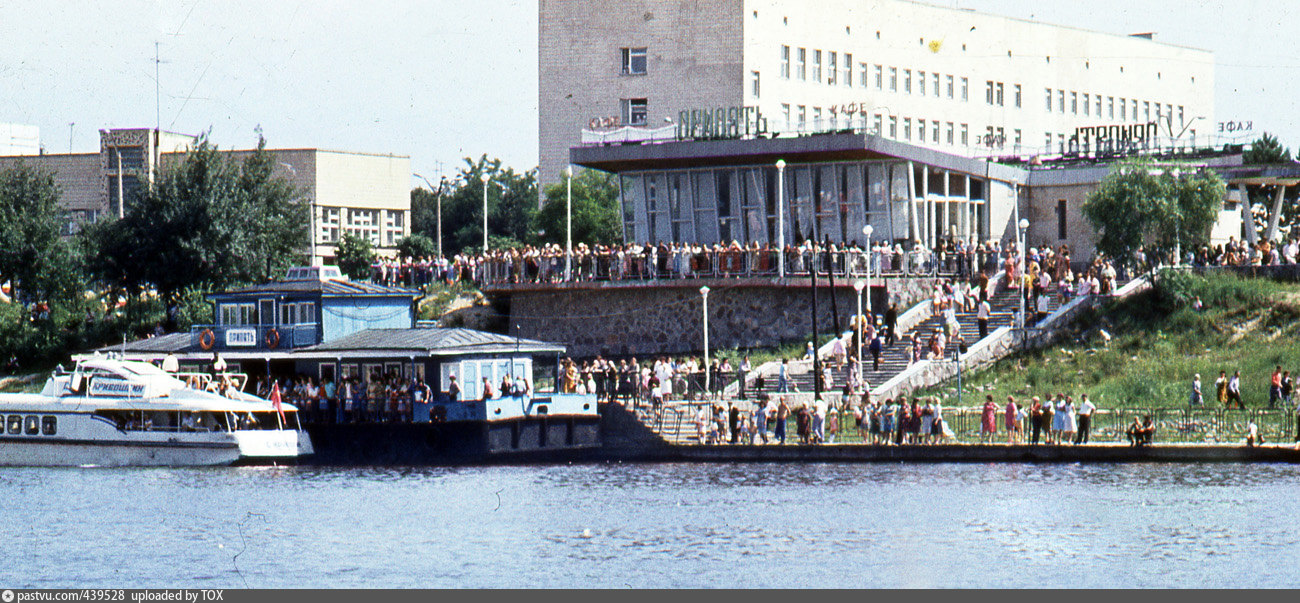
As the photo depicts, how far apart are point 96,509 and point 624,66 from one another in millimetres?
45465

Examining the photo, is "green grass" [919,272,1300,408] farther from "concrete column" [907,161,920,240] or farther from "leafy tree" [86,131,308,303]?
"leafy tree" [86,131,308,303]

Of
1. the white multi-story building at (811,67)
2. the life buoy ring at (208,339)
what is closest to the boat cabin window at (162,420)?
the life buoy ring at (208,339)

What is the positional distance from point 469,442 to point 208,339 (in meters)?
9.63

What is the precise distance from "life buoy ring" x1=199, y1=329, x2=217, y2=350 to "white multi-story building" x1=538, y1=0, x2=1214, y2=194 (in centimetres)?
2614

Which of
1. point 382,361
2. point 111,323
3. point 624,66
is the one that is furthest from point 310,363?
point 624,66

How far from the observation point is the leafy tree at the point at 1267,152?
97062 millimetres

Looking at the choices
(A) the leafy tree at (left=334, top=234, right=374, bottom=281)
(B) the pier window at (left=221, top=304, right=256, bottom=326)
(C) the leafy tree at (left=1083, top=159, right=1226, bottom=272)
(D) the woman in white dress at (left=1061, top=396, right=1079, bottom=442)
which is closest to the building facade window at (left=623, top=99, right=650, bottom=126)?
(A) the leafy tree at (left=334, top=234, right=374, bottom=281)

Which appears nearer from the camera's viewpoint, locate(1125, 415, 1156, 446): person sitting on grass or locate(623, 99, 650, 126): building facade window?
locate(1125, 415, 1156, 446): person sitting on grass

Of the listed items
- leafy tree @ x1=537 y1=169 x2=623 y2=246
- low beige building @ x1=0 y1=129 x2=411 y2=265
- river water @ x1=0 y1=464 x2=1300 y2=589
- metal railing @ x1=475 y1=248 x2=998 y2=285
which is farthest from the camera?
low beige building @ x1=0 y1=129 x2=411 y2=265

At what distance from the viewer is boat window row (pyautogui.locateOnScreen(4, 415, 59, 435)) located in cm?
5166

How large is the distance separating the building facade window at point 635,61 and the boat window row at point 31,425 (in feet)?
123

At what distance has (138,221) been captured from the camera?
7125 cm

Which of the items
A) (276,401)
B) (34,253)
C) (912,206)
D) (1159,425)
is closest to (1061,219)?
(912,206)

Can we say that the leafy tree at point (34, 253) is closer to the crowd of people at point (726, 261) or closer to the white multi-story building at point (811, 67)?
the crowd of people at point (726, 261)
